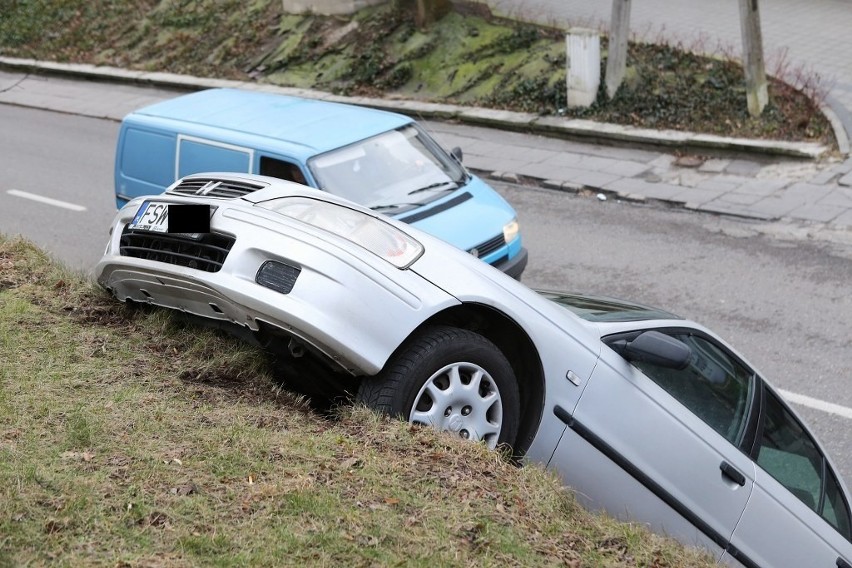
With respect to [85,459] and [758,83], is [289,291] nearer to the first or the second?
[85,459]

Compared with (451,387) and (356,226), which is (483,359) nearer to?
(451,387)

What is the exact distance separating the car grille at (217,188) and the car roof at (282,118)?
300 centimetres

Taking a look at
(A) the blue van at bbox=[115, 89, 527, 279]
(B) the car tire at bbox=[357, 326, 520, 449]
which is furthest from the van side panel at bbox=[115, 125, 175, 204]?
(B) the car tire at bbox=[357, 326, 520, 449]

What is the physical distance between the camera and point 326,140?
8.38 meters

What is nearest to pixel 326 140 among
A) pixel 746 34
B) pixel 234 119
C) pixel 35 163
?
pixel 234 119

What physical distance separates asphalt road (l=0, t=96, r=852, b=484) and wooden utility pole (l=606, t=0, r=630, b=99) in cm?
270

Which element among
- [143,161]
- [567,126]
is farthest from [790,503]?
[567,126]

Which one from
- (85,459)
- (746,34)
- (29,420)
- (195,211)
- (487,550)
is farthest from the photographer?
(746,34)

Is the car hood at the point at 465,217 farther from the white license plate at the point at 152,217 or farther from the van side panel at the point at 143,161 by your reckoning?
the white license plate at the point at 152,217

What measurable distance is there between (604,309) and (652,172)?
8.06 meters

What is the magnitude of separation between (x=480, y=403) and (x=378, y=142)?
4592 mm

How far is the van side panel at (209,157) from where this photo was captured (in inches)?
331

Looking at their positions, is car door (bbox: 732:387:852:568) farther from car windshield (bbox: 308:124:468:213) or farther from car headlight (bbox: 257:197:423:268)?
car windshield (bbox: 308:124:468:213)

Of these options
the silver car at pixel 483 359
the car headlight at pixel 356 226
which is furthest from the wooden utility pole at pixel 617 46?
the car headlight at pixel 356 226
